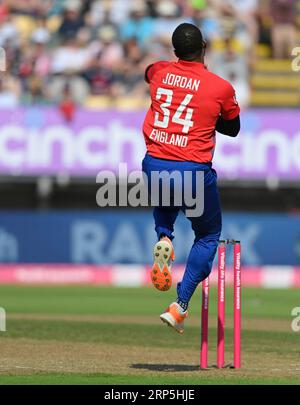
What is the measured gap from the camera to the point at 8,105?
2042 cm

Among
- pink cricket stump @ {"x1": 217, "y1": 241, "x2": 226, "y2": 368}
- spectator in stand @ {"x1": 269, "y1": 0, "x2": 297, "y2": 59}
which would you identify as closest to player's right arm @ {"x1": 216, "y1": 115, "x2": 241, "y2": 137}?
pink cricket stump @ {"x1": 217, "y1": 241, "x2": 226, "y2": 368}

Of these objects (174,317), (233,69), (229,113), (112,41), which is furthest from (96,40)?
(174,317)

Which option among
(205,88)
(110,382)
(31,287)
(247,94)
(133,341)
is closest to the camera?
(110,382)

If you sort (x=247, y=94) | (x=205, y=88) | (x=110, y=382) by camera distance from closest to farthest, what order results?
(x=110, y=382) → (x=205, y=88) → (x=247, y=94)

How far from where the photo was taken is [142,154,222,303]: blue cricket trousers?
7.55 meters

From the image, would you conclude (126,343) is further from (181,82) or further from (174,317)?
(181,82)

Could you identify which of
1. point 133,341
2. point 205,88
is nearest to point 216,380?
point 205,88

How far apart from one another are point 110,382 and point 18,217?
522 inches

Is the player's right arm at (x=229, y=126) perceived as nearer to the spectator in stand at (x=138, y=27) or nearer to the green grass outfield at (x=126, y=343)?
the green grass outfield at (x=126, y=343)

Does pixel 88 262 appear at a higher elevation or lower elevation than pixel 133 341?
higher

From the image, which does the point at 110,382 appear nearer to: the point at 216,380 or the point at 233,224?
the point at 216,380

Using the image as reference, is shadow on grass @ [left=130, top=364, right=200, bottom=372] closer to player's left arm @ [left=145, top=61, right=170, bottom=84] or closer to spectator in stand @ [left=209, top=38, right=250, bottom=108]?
player's left arm @ [left=145, top=61, right=170, bottom=84]

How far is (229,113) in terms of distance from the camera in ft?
24.9

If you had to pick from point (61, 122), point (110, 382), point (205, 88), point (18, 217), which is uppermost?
point (61, 122)
